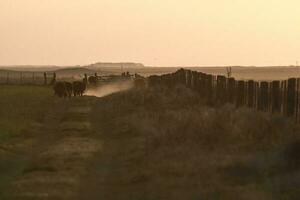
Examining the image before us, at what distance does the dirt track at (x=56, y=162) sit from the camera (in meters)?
13.6

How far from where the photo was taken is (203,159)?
15.3 meters

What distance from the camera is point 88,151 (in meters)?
19.0

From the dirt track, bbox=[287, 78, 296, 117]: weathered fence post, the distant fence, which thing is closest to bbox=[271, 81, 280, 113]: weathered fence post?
the distant fence

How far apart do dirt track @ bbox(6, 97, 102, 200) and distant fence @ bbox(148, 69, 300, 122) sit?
4639mm

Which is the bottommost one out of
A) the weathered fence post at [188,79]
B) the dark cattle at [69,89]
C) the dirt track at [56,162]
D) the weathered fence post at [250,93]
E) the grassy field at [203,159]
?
the dark cattle at [69,89]

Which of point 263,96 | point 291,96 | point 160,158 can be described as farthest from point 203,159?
point 263,96

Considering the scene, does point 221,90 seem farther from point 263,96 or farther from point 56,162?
point 56,162

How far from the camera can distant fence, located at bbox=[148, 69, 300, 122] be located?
18.1 metres

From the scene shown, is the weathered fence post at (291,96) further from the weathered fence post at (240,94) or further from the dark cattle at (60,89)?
the dark cattle at (60,89)

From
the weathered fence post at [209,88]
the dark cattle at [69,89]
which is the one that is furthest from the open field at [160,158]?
the dark cattle at [69,89]

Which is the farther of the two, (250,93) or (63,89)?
(63,89)

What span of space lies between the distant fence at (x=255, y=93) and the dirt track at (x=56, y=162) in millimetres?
4639

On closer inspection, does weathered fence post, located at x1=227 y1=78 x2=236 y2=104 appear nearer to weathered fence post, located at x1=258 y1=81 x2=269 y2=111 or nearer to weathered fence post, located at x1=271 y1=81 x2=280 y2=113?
weathered fence post, located at x1=258 y1=81 x2=269 y2=111

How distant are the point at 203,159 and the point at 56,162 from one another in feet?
11.4
